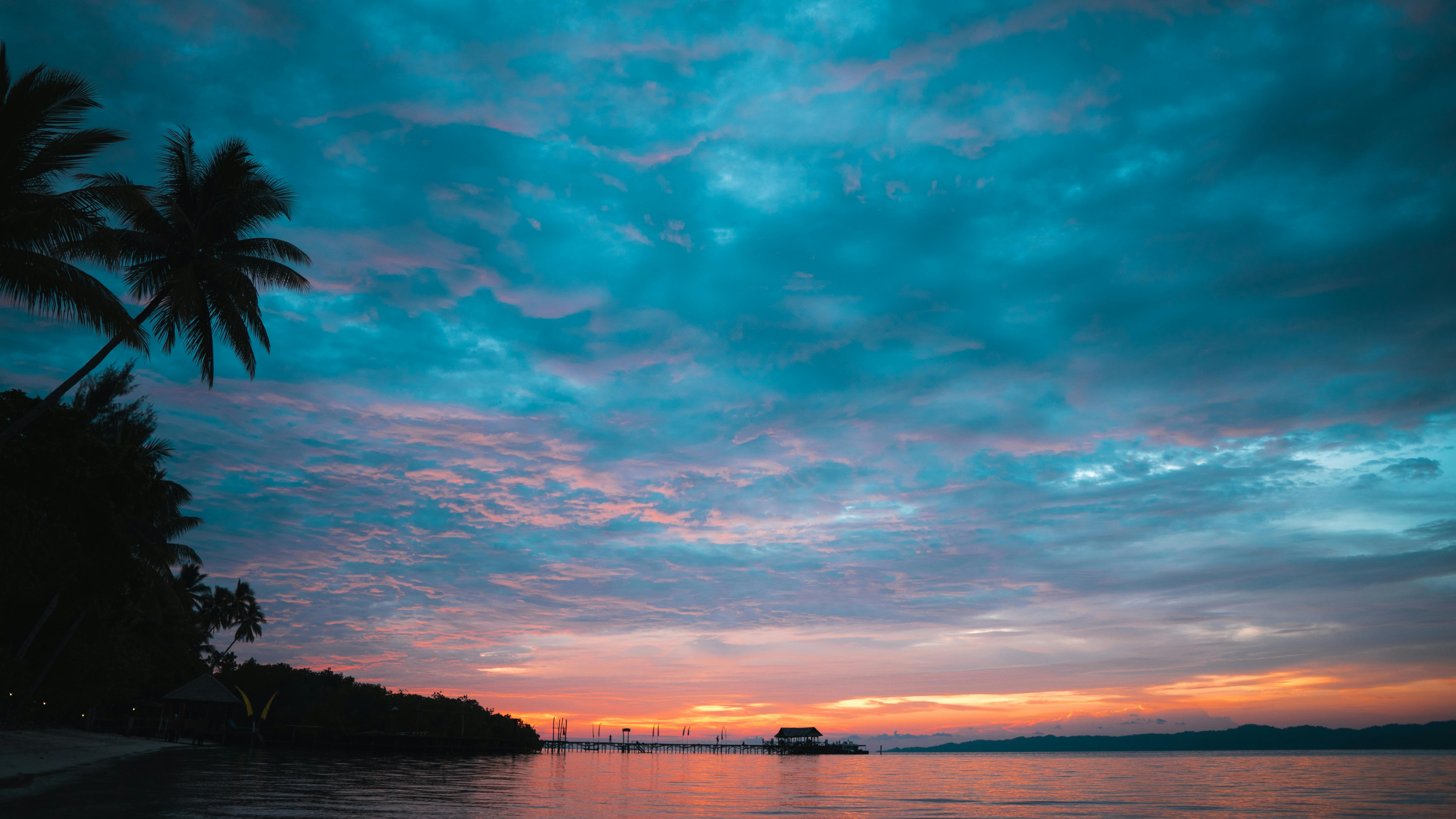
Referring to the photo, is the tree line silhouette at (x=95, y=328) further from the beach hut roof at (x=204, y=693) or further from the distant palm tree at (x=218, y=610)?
the distant palm tree at (x=218, y=610)

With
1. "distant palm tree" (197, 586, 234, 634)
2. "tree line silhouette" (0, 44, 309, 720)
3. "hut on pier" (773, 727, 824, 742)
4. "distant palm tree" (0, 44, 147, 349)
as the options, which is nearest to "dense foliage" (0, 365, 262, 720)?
"tree line silhouette" (0, 44, 309, 720)

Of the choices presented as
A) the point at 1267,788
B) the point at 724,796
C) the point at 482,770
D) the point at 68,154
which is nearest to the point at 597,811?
the point at 724,796

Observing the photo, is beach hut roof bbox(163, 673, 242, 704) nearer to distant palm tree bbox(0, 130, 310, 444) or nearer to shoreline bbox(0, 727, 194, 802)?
shoreline bbox(0, 727, 194, 802)

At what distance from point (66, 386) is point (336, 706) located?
5851 cm

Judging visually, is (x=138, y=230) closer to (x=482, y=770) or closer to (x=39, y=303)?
(x=39, y=303)

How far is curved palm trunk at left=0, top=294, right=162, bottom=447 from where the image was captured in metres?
16.1

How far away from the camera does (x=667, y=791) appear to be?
38.8m

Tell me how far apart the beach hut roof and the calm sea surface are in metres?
3.45

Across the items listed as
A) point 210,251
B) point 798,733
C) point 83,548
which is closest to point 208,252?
point 210,251

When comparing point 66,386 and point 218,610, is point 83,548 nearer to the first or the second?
point 66,386

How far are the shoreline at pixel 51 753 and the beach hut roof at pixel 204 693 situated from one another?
10.9 ft

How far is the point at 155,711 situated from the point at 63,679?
3728cm

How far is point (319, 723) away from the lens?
65.3m

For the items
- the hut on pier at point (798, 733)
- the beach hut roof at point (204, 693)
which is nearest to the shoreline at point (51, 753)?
the beach hut roof at point (204, 693)
